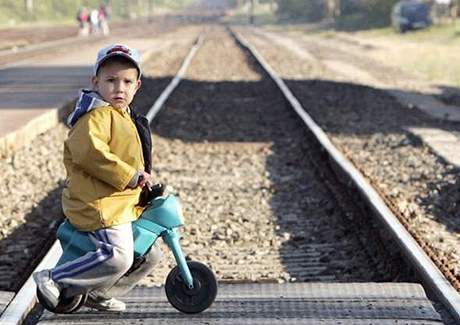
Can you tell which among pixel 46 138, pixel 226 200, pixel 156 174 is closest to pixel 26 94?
pixel 46 138

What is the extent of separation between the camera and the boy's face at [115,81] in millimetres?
3869

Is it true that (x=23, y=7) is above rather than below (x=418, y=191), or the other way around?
below

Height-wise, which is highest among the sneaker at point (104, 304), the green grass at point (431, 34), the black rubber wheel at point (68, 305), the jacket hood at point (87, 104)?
the jacket hood at point (87, 104)

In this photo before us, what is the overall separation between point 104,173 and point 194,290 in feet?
2.69

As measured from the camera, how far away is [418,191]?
7758 millimetres

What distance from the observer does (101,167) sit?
379 cm

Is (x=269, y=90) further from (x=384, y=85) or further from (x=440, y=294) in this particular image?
(x=440, y=294)

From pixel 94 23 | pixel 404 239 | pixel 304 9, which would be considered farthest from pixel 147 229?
pixel 304 9

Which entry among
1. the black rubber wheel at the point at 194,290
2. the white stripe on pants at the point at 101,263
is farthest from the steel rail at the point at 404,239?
the white stripe on pants at the point at 101,263

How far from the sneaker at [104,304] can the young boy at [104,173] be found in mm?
223

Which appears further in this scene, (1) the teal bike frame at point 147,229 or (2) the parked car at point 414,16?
(2) the parked car at point 414,16

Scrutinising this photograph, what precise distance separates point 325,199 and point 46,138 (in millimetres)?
4720

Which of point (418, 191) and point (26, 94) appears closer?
point (418, 191)

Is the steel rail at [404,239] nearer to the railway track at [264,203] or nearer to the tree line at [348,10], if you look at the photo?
the railway track at [264,203]
